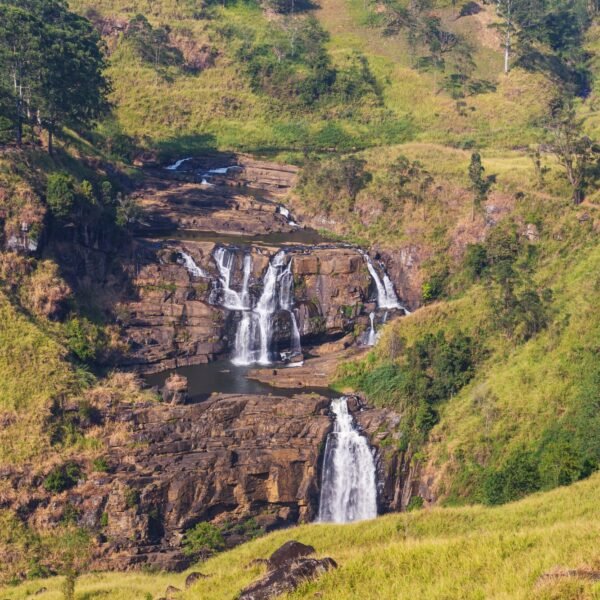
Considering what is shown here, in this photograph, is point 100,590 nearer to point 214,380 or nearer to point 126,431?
point 126,431

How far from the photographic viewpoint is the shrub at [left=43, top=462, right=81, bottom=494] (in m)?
45.6

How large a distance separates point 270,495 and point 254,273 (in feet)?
75.2

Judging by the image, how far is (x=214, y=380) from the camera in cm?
5728

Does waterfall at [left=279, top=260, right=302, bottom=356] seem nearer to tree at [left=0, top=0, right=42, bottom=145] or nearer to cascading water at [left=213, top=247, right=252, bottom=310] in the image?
cascading water at [left=213, top=247, right=252, bottom=310]

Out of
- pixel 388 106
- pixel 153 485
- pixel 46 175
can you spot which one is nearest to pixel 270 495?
pixel 153 485

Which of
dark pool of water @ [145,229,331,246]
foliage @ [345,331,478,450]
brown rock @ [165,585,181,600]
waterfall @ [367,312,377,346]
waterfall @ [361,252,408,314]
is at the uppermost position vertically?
dark pool of water @ [145,229,331,246]

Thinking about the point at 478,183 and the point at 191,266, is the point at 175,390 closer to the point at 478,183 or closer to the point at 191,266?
the point at 191,266

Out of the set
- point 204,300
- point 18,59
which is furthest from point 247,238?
point 18,59

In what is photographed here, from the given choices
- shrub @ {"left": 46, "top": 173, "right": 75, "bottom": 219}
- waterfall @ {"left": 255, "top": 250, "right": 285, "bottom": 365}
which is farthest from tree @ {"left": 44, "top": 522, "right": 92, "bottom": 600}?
shrub @ {"left": 46, "top": 173, "right": 75, "bottom": 219}

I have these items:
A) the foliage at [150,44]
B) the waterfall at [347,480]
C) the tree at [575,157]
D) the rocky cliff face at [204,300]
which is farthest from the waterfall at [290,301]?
the foliage at [150,44]

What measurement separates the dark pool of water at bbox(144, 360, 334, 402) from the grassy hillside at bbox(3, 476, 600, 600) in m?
20.3

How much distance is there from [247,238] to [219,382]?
20.4 m

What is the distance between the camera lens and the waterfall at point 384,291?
66875 mm

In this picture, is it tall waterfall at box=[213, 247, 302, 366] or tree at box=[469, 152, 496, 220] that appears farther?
tree at box=[469, 152, 496, 220]
